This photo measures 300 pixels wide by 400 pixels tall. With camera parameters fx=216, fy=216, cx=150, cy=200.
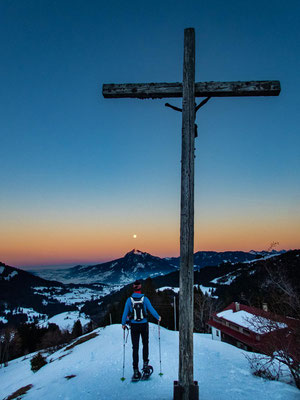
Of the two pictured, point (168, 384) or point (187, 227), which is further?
point (168, 384)

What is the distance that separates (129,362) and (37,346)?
80207 mm

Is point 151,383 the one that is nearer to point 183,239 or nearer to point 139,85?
point 183,239

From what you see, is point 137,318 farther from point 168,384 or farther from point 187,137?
point 187,137

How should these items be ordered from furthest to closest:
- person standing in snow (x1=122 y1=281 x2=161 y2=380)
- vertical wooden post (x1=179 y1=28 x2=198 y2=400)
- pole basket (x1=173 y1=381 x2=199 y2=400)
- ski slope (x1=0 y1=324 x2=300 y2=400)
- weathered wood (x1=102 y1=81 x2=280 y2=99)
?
person standing in snow (x1=122 y1=281 x2=161 y2=380) → ski slope (x1=0 y1=324 x2=300 y2=400) → weathered wood (x1=102 y1=81 x2=280 y2=99) → vertical wooden post (x1=179 y1=28 x2=198 y2=400) → pole basket (x1=173 y1=381 x2=199 y2=400)

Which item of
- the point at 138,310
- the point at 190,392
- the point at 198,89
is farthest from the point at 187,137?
the point at 138,310

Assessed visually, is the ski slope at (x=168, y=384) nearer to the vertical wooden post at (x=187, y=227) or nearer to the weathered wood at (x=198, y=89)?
the vertical wooden post at (x=187, y=227)

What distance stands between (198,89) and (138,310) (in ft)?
20.6

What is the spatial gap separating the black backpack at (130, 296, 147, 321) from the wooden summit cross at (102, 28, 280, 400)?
2.65m

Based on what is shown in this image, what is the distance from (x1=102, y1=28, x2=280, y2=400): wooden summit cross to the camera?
4012 mm

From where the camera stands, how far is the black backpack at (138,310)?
6.60m

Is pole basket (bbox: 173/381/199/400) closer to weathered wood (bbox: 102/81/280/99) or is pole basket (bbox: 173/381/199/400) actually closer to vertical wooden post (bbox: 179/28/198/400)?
vertical wooden post (bbox: 179/28/198/400)

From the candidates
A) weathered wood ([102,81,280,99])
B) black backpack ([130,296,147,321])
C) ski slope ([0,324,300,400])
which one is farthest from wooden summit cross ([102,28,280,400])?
black backpack ([130,296,147,321])

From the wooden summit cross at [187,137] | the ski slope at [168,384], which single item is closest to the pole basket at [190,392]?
the wooden summit cross at [187,137]

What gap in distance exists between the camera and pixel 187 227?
425 centimetres
